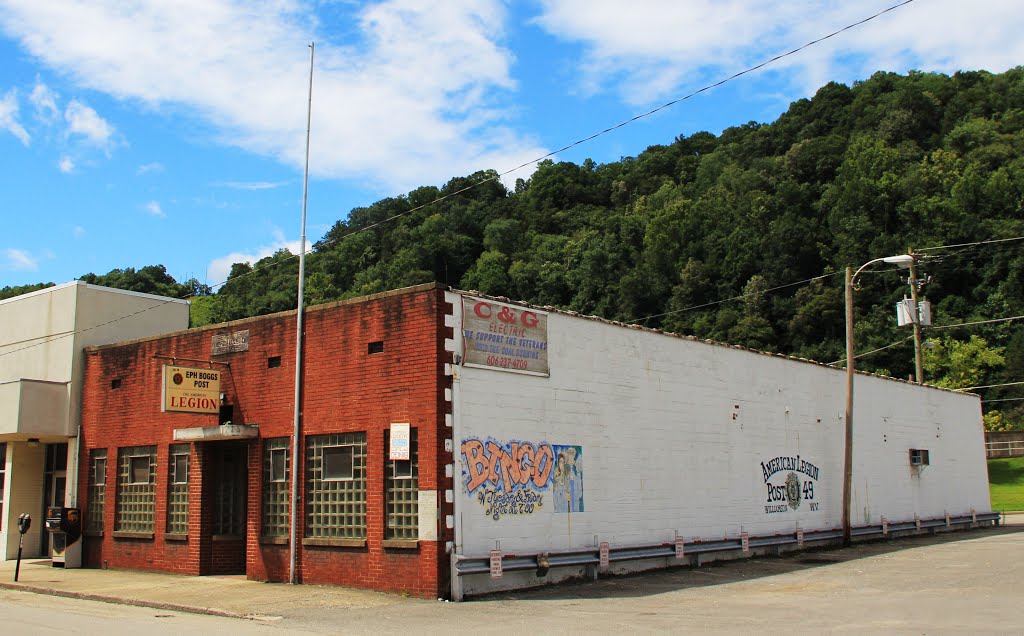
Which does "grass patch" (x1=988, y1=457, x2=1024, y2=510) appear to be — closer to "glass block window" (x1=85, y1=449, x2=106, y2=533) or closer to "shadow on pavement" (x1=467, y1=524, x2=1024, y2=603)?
"shadow on pavement" (x1=467, y1=524, x2=1024, y2=603)

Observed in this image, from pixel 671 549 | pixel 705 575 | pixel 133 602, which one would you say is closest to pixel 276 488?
pixel 133 602

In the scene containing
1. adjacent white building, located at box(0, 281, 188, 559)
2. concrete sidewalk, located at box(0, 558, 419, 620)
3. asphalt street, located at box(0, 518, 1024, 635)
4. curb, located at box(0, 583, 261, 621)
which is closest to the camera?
asphalt street, located at box(0, 518, 1024, 635)

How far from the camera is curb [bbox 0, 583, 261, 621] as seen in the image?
1415 centimetres

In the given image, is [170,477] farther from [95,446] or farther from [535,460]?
[535,460]

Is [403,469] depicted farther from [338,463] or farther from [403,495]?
[338,463]

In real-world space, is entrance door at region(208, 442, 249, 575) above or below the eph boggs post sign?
below

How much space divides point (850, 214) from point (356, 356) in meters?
72.5

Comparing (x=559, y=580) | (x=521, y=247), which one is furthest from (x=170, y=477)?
(x=521, y=247)

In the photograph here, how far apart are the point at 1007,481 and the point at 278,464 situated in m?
50.9

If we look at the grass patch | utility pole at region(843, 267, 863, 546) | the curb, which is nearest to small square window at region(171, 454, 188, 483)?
the curb

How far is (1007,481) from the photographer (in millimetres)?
55219

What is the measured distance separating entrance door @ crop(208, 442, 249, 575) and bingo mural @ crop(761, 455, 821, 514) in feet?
41.5

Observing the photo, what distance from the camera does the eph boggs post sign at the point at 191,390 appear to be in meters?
18.8

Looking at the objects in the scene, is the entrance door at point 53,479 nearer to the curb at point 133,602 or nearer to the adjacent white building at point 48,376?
the adjacent white building at point 48,376
